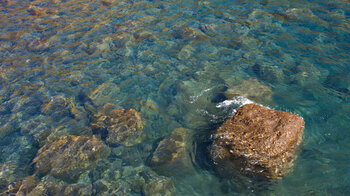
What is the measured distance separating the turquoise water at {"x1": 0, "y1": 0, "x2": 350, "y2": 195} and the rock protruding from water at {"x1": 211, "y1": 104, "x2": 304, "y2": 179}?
0.80 ft

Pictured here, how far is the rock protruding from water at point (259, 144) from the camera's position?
5062 mm

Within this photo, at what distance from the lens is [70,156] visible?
616 centimetres

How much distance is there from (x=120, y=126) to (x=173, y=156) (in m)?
1.66

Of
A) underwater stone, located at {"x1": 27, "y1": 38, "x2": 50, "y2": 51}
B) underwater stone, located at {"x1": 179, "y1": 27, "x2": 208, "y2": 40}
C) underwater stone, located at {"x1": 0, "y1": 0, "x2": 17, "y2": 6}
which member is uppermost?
underwater stone, located at {"x1": 179, "y1": 27, "x2": 208, "y2": 40}

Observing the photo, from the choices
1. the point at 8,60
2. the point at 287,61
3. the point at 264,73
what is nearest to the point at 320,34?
the point at 287,61

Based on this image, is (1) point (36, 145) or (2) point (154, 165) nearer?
(2) point (154, 165)

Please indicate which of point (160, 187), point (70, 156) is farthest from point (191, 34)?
point (160, 187)

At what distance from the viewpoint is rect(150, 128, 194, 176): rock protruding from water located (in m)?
5.66

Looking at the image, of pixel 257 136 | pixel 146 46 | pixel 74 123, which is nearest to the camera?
pixel 257 136

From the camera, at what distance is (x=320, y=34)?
8.73 metres

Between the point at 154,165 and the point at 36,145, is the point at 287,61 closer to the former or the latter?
the point at 154,165

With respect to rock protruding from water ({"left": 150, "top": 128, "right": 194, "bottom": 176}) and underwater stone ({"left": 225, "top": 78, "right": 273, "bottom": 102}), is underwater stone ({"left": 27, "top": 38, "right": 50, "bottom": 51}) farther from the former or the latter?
underwater stone ({"left": 225, "top": 78, "right": 273, "bottom": 102})

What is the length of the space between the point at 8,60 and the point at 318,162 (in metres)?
10.7

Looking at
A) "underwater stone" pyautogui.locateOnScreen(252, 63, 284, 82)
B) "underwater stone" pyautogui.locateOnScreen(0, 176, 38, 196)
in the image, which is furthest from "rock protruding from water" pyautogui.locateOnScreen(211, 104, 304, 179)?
"underwater stone" pyautogui.locateOnScreen(0, 176, 38, 196)
